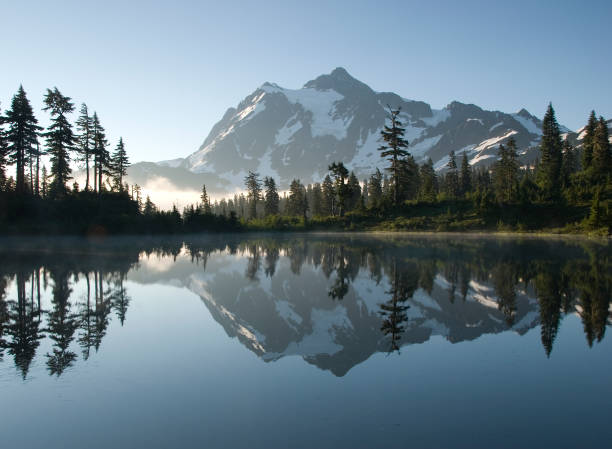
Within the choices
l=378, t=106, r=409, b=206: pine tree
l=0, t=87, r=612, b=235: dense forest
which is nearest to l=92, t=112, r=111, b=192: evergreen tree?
l=0, t=87, r=612, b=235: dense forest

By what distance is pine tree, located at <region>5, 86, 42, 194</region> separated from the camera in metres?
46.6

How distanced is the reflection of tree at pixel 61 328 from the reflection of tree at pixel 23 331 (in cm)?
30

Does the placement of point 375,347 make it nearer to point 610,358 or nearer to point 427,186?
point 610,358

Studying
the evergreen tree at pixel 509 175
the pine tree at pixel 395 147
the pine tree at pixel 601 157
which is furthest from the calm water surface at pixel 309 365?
the pine tree at pixel 601 157

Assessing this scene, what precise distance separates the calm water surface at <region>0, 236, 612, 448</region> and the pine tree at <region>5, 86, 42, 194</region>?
135 ft

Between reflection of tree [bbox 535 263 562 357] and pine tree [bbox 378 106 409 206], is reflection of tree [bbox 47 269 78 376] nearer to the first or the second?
reflection of tree [bbox 535 263 562 357]

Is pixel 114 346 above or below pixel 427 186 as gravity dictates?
below

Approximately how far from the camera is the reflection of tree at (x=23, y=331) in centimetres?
705

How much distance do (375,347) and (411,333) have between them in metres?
1.21

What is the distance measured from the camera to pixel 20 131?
154 feet

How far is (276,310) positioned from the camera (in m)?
10.9

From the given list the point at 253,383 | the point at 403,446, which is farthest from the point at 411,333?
the point at 403,446

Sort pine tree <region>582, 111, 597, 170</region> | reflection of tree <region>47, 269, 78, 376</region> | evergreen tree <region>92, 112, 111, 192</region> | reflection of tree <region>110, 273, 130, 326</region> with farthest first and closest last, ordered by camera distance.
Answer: pine tree <region>582, 111, 597, 170</region>
evergreen tree <region>92, 112, 111, 192</region>
reflection of tree <region>110, 273, 130, 326</region>
reflection of tree <region>47, 269, 78, 376</region>

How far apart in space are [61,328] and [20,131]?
48.8 metres
